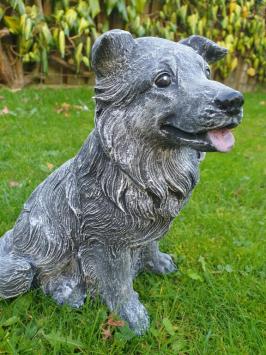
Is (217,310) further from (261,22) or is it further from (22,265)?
(261,22)

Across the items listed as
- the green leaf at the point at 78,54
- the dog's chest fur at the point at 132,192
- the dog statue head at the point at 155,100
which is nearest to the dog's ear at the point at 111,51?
the dog statue head at the point at 155,100

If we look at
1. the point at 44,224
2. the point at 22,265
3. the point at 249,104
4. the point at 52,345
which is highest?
the point at 44,224

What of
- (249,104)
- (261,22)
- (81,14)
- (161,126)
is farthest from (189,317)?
(261,22)

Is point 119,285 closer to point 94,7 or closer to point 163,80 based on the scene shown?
point 163,80

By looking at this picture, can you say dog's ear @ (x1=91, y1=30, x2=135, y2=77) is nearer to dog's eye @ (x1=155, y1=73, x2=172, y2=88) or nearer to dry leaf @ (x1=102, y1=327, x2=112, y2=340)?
dog's eye @ (x1=155, y1=73, x2=172, y2=88)

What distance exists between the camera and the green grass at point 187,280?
1.98 m

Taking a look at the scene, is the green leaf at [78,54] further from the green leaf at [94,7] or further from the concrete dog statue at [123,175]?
the concrete dog statue at [123,175]

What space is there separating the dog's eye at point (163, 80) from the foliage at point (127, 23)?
429cm

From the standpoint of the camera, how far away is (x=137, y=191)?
5.41 ft

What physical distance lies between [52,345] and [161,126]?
114 centimetres

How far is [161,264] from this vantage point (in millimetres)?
2477

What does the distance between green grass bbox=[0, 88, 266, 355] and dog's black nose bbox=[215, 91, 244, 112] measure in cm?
117

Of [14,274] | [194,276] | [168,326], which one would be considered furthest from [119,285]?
[194,276]

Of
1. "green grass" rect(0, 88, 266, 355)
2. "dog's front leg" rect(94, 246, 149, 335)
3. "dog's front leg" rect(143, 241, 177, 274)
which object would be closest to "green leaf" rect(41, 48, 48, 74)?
"green grass" rect(0, 88, 266, 355)
